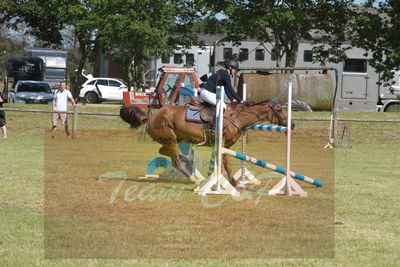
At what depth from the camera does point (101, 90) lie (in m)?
55.1

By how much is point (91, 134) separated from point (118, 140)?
1621 millimetres

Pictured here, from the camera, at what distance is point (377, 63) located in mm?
43594

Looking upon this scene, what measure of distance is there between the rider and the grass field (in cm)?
160

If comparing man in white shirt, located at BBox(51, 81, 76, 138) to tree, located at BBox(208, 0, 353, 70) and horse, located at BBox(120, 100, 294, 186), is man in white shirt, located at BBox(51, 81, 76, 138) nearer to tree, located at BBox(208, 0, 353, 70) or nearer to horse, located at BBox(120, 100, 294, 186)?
horse, located at BBox(120, 100, 294, 186)

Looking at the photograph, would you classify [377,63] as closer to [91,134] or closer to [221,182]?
[91,134]

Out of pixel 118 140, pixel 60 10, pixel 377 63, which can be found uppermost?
pixel 60 10

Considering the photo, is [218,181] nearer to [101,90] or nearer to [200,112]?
[200,112]

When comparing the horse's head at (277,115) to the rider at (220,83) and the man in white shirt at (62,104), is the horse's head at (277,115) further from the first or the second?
the man in white shirt at (62,104)

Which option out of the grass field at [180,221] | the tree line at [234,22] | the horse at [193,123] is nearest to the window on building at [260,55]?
the tree line at [234,22]

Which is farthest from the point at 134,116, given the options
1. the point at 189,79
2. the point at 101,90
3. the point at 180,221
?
the point at 101,90

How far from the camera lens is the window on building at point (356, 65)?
61188mm

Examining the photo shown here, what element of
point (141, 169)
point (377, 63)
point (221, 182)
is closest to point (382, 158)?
point (141, 169)

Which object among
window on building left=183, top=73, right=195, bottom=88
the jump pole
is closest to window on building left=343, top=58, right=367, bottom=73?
window on building left=183, top=73, right=195, bottom=88

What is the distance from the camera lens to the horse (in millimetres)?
13078
